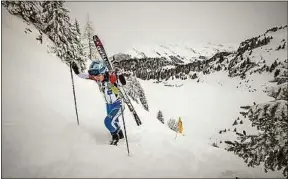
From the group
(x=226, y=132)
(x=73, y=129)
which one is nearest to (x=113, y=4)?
(x=73, y=129)

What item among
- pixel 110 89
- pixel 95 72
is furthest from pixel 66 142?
pixel 95 72

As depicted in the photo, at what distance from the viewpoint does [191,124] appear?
44500mm

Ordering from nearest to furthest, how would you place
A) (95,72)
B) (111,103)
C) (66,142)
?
1. (66,142)
2. (95,72)
3. (111,103)

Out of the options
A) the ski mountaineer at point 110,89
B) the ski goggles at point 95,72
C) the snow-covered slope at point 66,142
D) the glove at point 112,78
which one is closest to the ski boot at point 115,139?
the ski mountaineer at point 110,89

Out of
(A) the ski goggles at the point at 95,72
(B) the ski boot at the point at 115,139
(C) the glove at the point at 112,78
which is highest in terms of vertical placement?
(A) the ski goggles at the point at 95,72

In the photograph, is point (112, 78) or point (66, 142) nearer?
point (66, 142)

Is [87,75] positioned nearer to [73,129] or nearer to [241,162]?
[73,129]

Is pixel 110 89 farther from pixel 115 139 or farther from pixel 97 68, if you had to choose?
pixel 115 139

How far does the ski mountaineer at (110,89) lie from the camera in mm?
7145

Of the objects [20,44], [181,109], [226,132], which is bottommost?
[226,132]

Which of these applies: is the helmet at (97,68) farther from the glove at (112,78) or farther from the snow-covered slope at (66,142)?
the snow-covered slope at (66,142)

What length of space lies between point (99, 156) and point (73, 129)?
1.32 m

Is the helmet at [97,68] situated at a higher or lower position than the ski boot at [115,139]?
higher

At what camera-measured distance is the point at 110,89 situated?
23.6ft
